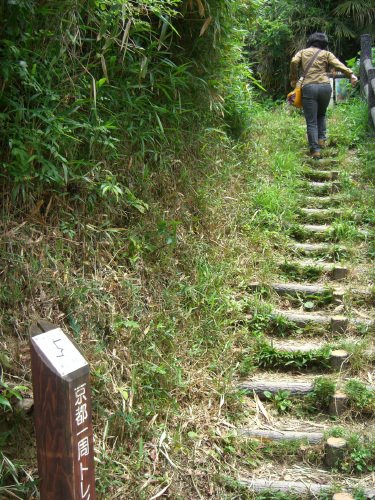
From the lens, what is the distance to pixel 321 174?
7039 millimetres

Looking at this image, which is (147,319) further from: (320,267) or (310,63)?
(310,63)

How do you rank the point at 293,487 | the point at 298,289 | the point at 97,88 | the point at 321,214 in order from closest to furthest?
the point at 293,487, the point at 97,88, the point at 298,289, the point at 321,214

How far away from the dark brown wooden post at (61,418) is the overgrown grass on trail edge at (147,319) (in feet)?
2.07

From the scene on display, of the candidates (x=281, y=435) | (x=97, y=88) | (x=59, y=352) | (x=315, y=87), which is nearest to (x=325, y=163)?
(x=315, y=87)

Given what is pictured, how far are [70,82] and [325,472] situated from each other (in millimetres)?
2743

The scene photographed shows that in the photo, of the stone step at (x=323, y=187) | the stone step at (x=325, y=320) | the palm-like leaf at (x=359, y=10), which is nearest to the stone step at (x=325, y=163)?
the stone step at (x=323, y=187)

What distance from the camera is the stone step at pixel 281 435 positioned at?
371cm

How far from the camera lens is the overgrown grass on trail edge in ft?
10.2

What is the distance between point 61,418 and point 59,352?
0.24 m

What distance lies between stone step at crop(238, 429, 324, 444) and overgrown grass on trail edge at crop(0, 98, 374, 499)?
0.43ft

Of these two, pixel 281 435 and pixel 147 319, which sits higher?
pixel 147 319

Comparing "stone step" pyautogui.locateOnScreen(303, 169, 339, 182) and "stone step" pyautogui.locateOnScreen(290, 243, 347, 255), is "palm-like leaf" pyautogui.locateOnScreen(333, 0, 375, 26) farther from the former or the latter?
"stone step" pyautogui.locateOnScreen(290, 243, 347, 255)

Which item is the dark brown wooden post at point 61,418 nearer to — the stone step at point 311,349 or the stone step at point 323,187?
the stone step at point 311,349

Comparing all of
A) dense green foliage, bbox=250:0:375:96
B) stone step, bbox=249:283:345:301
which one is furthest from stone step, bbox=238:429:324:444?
dense green foliage, bbox=250:0:375:96
